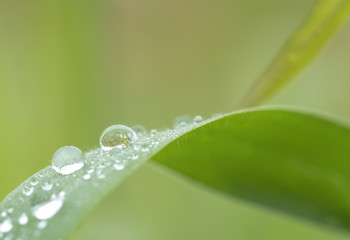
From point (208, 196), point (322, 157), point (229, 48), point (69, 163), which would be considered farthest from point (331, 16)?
point (229, 48)

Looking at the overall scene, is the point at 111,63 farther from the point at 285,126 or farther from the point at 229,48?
the point at 285,126

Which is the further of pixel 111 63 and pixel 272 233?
pixel 111 63

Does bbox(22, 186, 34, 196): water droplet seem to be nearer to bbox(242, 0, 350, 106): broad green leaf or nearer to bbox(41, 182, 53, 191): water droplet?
bbox(41, 182, 53, 191): water droplet

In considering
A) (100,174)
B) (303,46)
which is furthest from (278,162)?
(100,174)

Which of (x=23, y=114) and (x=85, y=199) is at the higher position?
(x=23, y=114)

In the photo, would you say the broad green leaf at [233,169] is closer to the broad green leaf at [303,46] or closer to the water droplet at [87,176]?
the water droplet at [87,176]

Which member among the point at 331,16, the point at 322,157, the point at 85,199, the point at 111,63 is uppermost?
the point at 111,63

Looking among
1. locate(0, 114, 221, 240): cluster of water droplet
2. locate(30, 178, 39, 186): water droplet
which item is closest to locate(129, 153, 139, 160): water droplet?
locate(0, 114, 221, 240): cluster of water droplet
